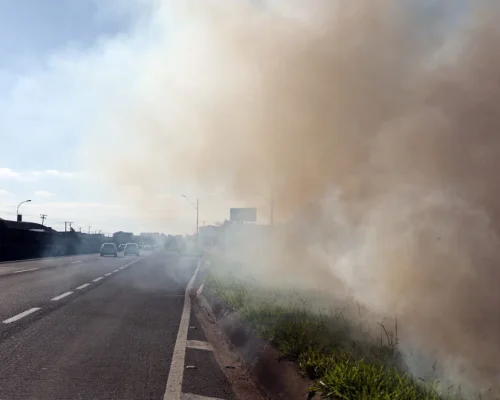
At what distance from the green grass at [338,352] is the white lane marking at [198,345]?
2.41 ft

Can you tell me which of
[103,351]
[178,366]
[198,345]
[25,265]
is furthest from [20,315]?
[25,265]

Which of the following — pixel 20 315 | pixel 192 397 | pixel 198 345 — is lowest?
pixel 192 397

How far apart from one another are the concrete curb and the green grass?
3.9 inches

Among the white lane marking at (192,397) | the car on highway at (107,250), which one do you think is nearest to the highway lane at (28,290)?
the white lane marking at (192,397)

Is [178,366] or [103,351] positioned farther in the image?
[103,351]

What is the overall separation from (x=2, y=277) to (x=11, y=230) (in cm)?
1627

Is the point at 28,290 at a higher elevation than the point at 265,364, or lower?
higher

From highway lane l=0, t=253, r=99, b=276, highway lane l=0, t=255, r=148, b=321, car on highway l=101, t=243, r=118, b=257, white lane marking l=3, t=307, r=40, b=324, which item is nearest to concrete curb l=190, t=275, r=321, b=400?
white lane marking l=3, t=307, r=40, b=324

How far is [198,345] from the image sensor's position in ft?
24.8

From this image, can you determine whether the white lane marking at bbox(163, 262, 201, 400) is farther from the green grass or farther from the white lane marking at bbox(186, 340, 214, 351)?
the green grass

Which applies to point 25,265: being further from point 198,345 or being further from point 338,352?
point 338,352

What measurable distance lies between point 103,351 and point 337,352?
3.09 meters

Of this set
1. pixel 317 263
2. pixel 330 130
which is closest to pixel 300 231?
pixel 317 263

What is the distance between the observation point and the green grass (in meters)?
4.40
